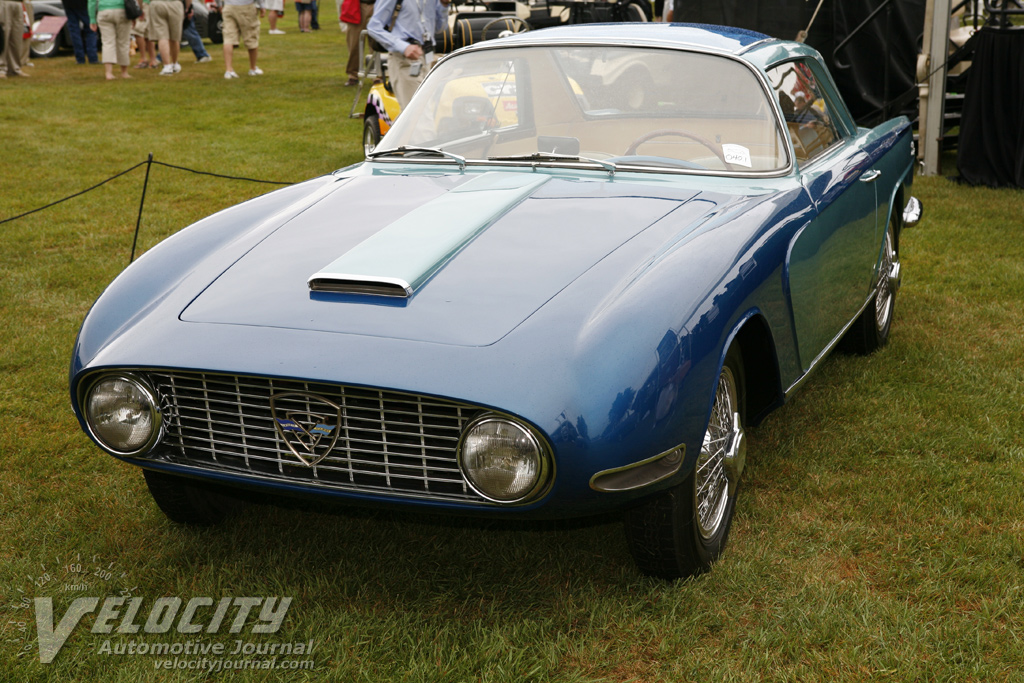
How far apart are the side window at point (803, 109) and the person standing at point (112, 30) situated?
1376cm

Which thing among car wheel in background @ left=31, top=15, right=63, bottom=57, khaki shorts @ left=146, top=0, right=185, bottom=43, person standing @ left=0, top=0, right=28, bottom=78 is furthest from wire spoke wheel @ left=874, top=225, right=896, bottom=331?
car wheel in background @ left=31, top=15, right=63, bottom=57

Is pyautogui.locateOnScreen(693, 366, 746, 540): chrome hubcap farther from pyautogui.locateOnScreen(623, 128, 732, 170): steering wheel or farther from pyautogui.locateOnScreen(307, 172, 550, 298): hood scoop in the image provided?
pyautogui.locateOnScreen(623, 128, 732, 170): steering wheel

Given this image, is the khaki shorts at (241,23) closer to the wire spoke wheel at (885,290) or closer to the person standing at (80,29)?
the person standing at (80,29)

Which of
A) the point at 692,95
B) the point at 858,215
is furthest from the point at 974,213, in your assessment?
the point at 692,95

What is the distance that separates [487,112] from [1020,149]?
18.9 ft

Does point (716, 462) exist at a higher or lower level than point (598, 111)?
lower

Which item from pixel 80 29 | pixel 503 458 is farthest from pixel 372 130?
pixel 80 29

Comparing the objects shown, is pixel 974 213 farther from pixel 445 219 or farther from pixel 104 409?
pixel 104 409

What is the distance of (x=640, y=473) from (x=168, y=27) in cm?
1600

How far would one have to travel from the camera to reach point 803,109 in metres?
3.98

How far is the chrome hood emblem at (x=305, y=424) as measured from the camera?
8.14 feet

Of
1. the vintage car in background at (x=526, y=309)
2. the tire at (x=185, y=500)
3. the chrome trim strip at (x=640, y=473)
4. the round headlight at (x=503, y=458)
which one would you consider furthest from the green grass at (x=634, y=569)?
the round headlight at (x=503, y=458)

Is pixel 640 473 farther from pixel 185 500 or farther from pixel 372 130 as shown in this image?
pixel 372 130

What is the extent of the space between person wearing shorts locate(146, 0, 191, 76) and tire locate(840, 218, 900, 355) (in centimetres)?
1380
